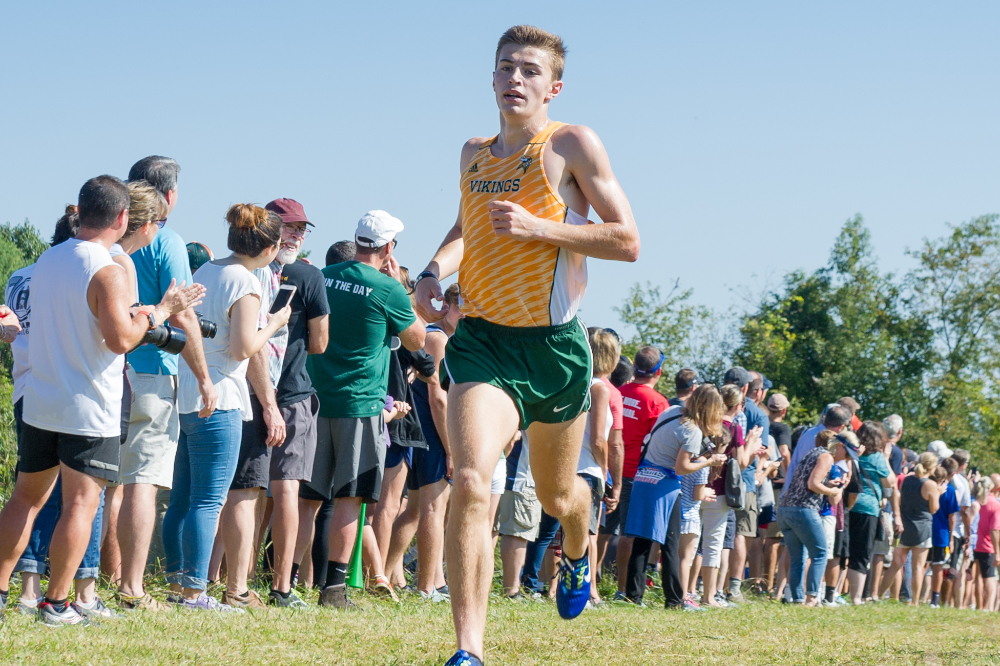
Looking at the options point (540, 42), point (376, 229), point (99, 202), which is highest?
point (540, 42)

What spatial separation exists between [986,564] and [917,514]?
3955 millimetres

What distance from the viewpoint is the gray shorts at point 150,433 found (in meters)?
5.32

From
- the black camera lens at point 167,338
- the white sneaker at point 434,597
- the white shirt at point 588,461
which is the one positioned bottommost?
the white sneaker at point 434,597

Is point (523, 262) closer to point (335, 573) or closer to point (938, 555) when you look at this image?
point (335, 573)

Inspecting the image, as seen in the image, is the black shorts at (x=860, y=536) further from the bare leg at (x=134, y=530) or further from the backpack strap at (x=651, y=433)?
the bare leg at (x=134, y=530)

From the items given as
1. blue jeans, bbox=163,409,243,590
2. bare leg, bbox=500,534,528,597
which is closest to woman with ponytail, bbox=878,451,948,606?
bare leg, bbox=500,534,528,597

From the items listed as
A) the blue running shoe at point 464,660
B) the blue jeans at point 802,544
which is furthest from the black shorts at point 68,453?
the blue jeans at point 802,544

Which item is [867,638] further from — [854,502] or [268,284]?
[854,502]

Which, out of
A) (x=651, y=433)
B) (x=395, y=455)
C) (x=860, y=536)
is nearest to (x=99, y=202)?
(x=395, y=455)

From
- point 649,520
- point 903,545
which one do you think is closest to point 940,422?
point 903,545

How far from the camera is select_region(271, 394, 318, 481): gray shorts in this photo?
6.10m

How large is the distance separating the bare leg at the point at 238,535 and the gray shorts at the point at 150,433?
0.48 meters

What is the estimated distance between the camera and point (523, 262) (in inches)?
165

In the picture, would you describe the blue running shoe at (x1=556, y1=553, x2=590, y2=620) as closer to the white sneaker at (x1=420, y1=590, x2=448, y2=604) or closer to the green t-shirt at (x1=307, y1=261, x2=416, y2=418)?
the green t-shirt at (x1=307, y1=261, x2=416, y2=418)
